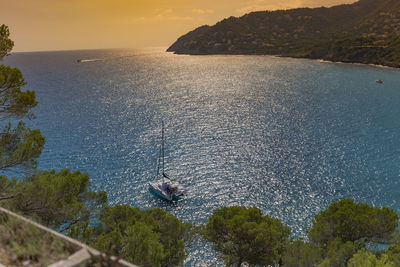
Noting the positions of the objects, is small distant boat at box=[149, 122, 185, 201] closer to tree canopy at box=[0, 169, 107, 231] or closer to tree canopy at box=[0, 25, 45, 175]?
tree canopy at box=[0, 169, 107, 231]

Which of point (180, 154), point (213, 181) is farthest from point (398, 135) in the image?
point (180, 154)

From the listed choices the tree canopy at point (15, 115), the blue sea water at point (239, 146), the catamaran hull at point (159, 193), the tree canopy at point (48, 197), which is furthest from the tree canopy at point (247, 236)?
the tree canopy at point (15, 115)

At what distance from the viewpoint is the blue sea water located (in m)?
45.2

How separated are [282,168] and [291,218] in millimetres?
16062

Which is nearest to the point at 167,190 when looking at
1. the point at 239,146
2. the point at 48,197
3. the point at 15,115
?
the point at 48,197

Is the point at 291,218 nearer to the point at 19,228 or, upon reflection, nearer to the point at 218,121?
the point at 19,228

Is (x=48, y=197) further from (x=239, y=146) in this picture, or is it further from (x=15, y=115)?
(x=239, y=146)

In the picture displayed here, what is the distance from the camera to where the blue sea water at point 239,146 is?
4522 centimetres

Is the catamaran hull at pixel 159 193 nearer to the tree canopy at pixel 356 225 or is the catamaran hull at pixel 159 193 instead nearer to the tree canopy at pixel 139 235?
the tree canopy at pixel 139 235

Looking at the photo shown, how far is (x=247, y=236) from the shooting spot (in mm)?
25125

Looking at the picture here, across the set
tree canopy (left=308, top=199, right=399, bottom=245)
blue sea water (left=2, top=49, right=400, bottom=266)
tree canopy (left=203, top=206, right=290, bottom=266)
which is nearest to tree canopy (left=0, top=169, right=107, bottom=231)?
tree canopy (left=203, top=206, right=290, bottom=266)

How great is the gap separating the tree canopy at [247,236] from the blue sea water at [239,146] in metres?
8.05

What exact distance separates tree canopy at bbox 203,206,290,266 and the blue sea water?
805 cm

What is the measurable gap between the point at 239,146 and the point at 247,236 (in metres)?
41.1
